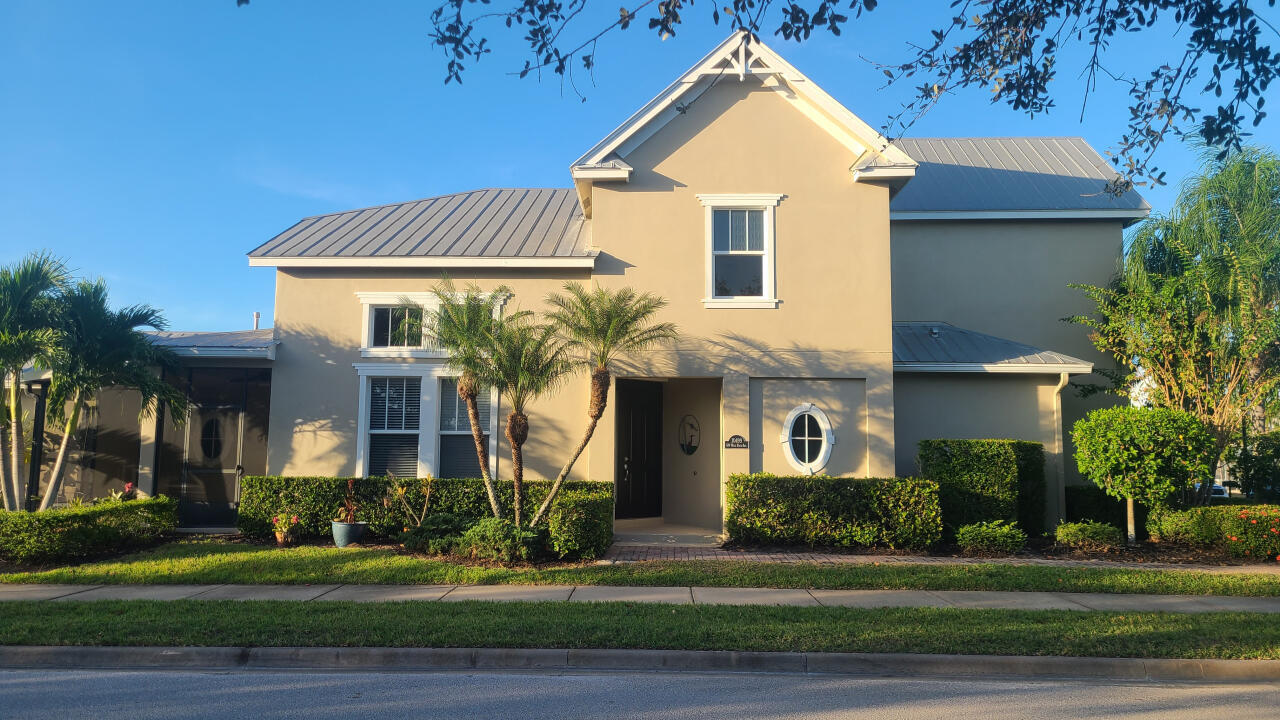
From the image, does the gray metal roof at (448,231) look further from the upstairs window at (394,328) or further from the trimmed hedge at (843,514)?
the trimmed hedge at (843,514)

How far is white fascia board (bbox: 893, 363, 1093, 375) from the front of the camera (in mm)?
13961

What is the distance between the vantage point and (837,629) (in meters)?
7.52

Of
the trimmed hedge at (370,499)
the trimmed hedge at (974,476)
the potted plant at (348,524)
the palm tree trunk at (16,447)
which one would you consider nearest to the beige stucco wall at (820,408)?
the trimmed hedge at (974,476)

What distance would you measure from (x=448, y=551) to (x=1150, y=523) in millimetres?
11038

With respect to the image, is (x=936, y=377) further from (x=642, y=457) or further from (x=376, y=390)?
(x=376, y=390)

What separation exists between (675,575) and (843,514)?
3584 mm

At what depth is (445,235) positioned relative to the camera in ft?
49.3

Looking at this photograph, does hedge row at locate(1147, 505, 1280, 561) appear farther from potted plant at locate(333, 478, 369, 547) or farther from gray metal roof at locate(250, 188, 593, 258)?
potted plant at locate(333, 478, 369, 547)

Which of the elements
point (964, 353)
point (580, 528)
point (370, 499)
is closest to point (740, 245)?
point (964, 353)

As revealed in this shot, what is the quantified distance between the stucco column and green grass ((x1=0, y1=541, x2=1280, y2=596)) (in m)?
2.48

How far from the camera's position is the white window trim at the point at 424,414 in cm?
1366

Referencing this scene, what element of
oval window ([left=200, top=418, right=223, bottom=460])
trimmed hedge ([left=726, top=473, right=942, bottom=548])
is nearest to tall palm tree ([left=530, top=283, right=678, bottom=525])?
trimmed hedge ([left=726, top=473, right=942, bottom=548])

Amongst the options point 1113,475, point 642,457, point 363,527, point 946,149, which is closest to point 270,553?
point 363,527

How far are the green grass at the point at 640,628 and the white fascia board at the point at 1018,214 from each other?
32.9 ft
